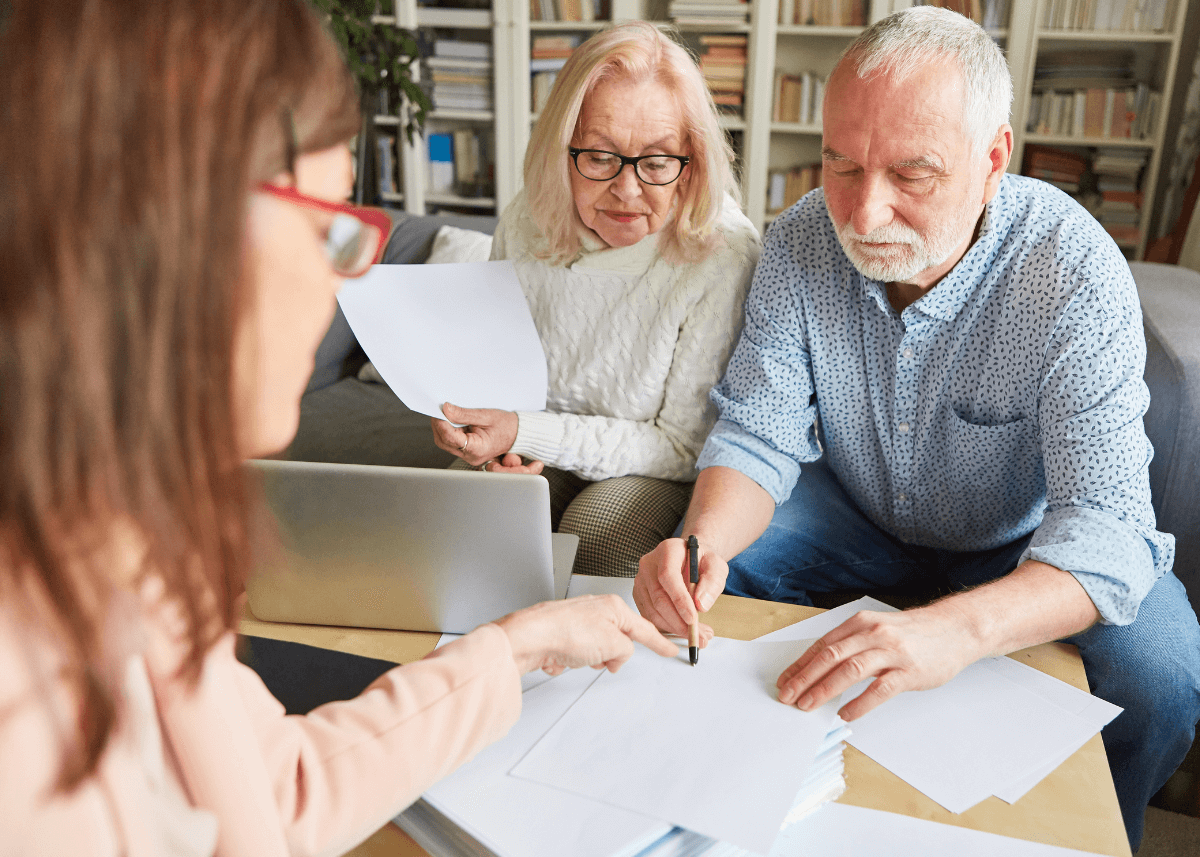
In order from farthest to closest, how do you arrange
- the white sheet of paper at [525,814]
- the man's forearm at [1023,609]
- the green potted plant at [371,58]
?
1. the green potted plant at [371,58]
2. the man's forearm at [1023,609]
3. the white sheet of paper at [525,814]

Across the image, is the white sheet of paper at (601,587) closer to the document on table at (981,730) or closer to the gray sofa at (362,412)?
the document on table at (981,730)

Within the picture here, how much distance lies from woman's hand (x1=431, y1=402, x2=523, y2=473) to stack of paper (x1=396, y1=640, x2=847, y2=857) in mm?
560

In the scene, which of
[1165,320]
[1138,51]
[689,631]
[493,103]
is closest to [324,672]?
[689,631]

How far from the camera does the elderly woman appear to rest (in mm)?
1371

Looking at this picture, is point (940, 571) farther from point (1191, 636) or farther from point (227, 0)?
point (227, 0)

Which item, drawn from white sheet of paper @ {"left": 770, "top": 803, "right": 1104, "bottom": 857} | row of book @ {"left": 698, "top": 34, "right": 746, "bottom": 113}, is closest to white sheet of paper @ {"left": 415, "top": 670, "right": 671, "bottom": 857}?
white sheet of paper @ {"left": 770, "top": 803, "right": 1104, "bottom": 857}

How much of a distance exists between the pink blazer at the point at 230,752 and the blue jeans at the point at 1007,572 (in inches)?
28.9

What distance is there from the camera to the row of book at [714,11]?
11.4 feet

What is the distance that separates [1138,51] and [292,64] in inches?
157

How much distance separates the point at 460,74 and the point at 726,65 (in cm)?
118

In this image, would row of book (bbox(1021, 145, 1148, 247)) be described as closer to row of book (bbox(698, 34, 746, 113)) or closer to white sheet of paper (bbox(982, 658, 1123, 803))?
row of book (bbox(698, 34, 746, 113))

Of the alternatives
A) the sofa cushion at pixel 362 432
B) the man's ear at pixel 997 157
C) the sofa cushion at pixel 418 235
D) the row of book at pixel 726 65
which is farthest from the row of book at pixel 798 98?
the man's ear at pixel 997 157

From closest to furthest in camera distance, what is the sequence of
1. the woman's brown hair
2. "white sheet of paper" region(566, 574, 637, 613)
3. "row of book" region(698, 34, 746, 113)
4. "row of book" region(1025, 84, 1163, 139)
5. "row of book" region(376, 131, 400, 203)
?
the woman's brown hair < "white sheet of paper" region(566, 574, 637, 613) < "row of book" region(1025, 84, 1163, 139) < "row of book" region(698, 34, 746, 113) < "row of book" region(376, 131, 400, 203)

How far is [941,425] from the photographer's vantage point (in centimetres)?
128
